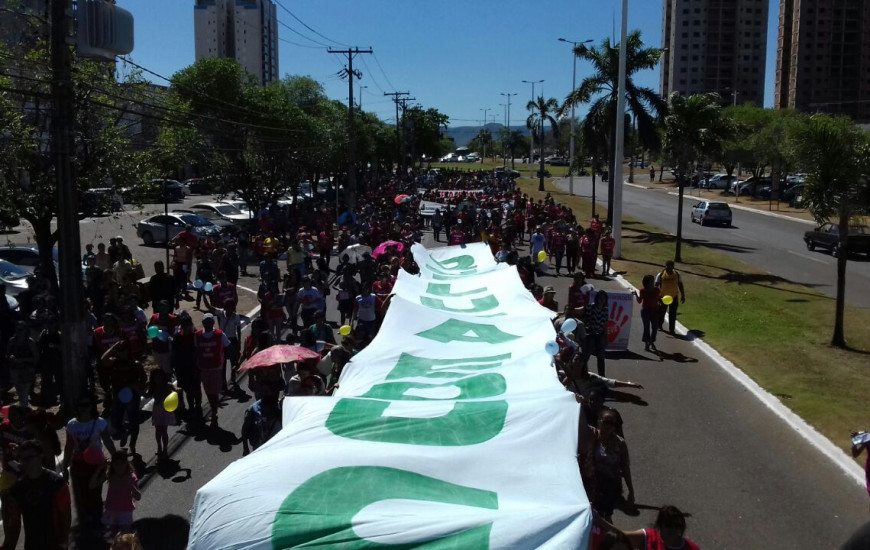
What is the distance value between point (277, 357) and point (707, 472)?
5169 mm

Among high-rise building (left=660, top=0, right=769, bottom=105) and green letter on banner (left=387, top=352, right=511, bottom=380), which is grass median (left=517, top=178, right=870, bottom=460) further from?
high-rise building (left=660, top=0, right=769, bottom=105)

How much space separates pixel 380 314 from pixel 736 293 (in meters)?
12.7

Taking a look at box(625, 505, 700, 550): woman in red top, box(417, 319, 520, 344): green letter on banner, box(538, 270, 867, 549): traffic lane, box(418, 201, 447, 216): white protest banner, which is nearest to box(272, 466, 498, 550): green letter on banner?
box(625, 505, 700, 550): woman in red top

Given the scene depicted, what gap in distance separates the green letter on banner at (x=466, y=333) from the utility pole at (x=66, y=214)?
188 inches

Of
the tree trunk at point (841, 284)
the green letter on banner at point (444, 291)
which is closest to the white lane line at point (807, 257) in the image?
the tree trunk at point (841, 284)

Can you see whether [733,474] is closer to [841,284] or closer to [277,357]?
[277,357]

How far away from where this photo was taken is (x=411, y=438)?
673 cm

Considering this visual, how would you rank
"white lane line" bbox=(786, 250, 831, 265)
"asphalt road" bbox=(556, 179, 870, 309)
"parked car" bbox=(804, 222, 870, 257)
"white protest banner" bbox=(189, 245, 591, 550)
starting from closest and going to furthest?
"white protest banner" bbox=(189, 245, 591, 550)
"asphalt road" bbox=(556, 179, 870, 309)
"white lane line" bbox=(786, 250, 831, 265)
"parked car" bbox=(804, 222, 870, 257)

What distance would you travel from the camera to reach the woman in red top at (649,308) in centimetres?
1591

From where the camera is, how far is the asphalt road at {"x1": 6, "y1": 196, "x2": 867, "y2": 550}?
802cm

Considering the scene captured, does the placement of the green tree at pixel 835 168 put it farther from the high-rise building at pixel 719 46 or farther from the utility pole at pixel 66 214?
the high-rise building at pixel 719 46

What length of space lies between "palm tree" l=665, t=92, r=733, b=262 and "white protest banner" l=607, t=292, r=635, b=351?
46.7ft

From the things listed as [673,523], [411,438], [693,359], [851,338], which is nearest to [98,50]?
[411,438]

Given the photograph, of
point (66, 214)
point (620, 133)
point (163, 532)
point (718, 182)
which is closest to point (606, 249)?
point (620, 133)
